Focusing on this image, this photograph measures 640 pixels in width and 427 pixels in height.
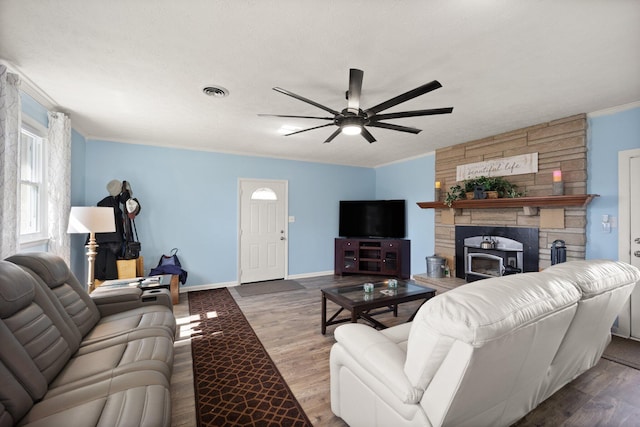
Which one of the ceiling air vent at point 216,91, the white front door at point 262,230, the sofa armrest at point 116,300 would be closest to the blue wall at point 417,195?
the white front door at point 262,230

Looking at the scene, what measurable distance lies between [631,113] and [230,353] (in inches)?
186

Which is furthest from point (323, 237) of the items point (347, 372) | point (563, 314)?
point (563, 314)

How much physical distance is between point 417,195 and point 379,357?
14.4 ft

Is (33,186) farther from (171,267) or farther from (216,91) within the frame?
(216,91)

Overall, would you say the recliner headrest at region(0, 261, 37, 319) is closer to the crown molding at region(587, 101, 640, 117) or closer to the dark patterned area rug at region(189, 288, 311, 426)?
the dark patterned area rug at region(189, 288, 311, 426)

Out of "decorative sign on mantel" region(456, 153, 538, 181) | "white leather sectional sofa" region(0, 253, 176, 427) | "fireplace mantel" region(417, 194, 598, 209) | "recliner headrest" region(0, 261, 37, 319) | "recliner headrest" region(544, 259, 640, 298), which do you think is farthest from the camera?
"decorative sign on mantel" region(456, 153, 538, 181)

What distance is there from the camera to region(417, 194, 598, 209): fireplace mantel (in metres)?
3.03

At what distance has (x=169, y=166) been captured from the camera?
178 inches

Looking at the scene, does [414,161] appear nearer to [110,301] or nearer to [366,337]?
A: [366,337]

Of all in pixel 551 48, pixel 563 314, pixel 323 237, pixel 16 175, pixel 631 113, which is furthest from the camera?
pixel 323 237

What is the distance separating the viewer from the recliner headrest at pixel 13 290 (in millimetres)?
1316

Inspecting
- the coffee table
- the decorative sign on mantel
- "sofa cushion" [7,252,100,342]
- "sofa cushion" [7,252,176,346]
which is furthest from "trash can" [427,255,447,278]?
"sofa cushion" [7,252,100,342]

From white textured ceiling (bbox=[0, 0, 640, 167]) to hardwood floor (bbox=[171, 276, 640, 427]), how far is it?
246 centimetres

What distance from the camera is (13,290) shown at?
1.38 metres
